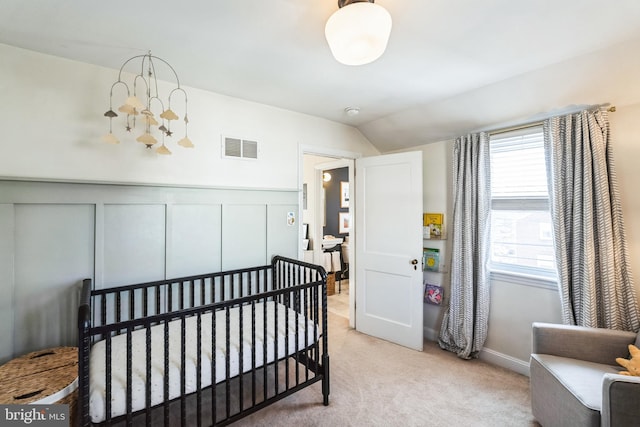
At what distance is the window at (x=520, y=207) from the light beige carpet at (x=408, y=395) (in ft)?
3.13

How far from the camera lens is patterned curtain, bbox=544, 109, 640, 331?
192 centimetres

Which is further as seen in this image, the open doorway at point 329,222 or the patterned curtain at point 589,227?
the open doorway at point 329,222

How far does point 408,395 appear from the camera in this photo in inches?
82.2

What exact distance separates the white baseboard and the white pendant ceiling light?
2.71 meters

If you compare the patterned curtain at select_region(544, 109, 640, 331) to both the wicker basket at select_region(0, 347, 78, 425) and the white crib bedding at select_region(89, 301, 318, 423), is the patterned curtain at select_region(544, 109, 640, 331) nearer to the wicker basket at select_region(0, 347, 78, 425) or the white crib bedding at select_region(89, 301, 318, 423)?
the white crib bedding at select_region(89, 301, 318, 423)

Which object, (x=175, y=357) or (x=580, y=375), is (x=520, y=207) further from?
(x=175, y=357)

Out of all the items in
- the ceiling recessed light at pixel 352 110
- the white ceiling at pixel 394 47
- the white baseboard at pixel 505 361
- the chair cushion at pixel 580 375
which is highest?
the ceiling recessed light at pixel 352 110

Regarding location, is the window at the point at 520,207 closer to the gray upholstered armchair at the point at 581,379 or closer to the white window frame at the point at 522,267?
the white window frame at the point at 522,267

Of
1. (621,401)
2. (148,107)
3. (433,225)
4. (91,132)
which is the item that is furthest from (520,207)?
(91,132)

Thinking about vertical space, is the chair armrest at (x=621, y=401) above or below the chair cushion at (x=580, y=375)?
above

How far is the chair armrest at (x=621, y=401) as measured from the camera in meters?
1.21

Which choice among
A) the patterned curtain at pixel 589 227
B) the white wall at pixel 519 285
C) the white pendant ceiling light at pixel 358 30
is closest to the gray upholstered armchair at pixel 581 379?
the patterned curtain at pixel 589 227

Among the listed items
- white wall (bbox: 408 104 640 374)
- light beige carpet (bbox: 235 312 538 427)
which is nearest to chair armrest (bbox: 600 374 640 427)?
light beige carpet (bbox: 235 312 538 427)

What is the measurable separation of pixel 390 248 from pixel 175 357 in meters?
2.17
